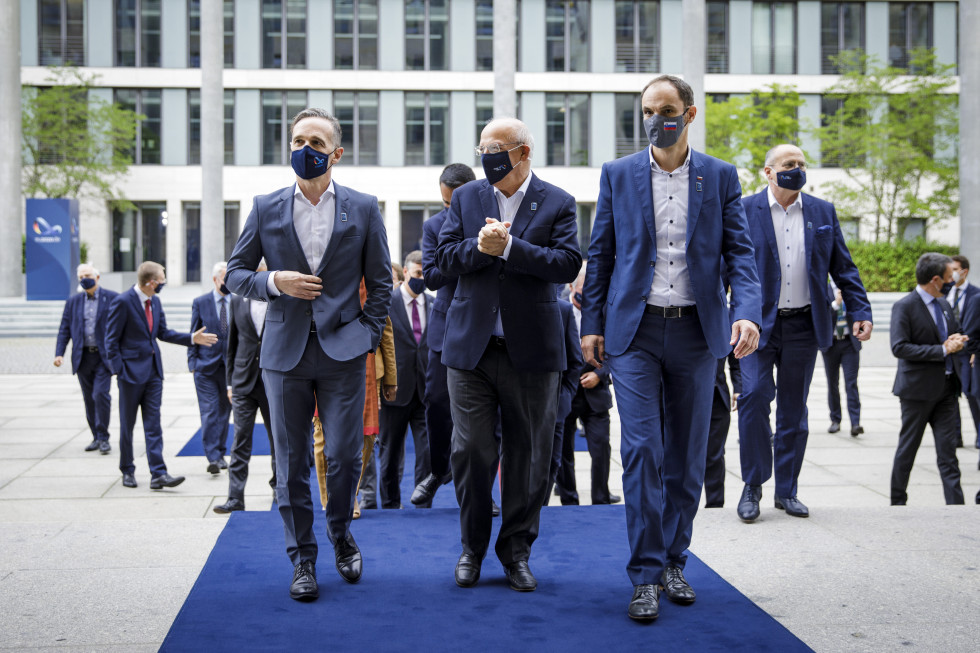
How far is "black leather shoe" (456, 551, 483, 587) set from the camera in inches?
184

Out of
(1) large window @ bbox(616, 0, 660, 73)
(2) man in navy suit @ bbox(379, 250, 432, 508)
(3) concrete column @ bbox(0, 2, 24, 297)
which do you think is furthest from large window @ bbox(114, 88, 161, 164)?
(2) man in navy suit @ bbox(379, 250, 432, 508)

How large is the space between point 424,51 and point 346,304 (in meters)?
41.8

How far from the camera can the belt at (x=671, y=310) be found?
14.7 feet

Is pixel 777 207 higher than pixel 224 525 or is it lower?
higher

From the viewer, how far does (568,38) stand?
147 feet

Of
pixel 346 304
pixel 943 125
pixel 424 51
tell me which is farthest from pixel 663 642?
pixel 424 51

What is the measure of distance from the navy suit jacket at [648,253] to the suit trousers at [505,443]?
0.40m

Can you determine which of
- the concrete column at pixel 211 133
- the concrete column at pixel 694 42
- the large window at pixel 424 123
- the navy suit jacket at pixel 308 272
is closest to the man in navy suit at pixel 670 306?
the navy suit jacket at pixel 308 272

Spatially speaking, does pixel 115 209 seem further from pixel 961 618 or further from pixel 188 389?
pixel 961 618

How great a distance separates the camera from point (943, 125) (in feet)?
127

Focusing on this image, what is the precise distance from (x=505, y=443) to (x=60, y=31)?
149 ft

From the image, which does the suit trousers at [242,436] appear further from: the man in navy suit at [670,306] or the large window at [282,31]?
the large window at [282,31]

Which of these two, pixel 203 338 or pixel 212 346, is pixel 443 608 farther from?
pixel 212 346

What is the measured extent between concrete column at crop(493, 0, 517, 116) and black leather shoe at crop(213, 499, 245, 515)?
66.7ft
